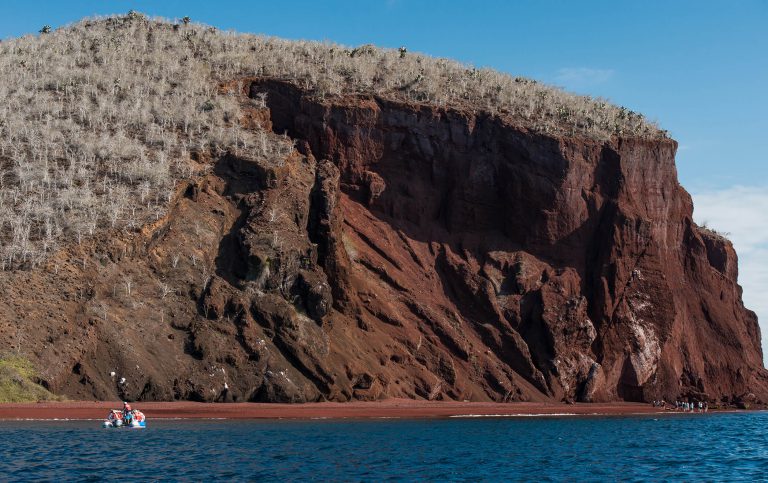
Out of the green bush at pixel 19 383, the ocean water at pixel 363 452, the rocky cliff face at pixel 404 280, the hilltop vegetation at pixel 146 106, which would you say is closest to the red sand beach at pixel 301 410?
the green bush at pixel 19 383

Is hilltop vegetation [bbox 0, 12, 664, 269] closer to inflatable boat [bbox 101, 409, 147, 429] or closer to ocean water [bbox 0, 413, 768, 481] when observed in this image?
inflatable boat [bbox 101, 409, 147, 429]

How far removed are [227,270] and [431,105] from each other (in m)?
24.6

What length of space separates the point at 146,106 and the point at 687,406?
47447mm

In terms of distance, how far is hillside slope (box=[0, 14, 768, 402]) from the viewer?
49.0 m

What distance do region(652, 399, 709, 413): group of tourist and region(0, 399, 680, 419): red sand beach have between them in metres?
7.99

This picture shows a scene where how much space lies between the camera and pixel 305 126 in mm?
68438

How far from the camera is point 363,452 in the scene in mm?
32438

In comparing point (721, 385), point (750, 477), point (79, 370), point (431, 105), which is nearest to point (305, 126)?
point (431, 105)

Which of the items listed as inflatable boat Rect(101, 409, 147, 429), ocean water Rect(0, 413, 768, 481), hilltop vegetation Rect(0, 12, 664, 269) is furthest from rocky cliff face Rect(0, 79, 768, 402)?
ocean water Rect(0, 413, 768, 481)

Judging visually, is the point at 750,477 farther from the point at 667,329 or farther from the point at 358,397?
the point at 667,329

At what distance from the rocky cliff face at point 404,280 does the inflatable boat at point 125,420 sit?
581cm

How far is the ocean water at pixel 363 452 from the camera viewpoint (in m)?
26.7

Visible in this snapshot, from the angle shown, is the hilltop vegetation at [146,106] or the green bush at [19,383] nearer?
the green bush at [19,383]

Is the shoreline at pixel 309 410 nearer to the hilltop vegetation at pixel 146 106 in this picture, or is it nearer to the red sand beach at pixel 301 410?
the red sand beach at pixel 301 410
